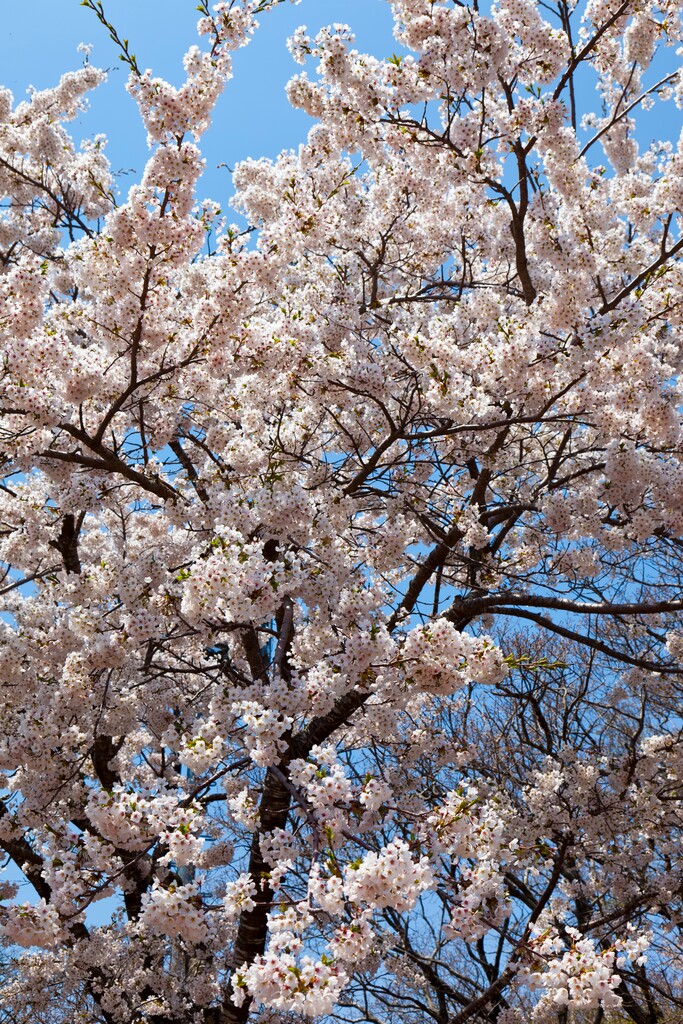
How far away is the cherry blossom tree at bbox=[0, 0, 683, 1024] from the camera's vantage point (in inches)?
182

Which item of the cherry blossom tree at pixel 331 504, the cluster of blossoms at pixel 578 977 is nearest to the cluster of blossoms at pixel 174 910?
the cherry blossom tree at pixel 331 504

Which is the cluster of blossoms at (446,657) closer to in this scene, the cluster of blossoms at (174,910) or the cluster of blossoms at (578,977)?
the cluster of blossoms at (578,977)

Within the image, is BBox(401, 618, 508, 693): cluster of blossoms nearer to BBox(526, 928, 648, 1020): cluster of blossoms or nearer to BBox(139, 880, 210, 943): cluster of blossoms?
BBox(526, 928, 648, 1020): cluster of blossoms

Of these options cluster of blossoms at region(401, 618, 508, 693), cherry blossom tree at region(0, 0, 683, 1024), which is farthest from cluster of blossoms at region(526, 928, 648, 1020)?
cluster of blossoms at region(401, 618, 508, 693)

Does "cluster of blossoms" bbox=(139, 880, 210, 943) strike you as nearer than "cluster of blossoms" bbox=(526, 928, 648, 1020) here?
No

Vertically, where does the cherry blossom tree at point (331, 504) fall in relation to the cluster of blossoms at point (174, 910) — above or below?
above

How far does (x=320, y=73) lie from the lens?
6676mm

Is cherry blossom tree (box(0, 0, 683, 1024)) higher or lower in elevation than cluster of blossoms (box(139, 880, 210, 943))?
higher

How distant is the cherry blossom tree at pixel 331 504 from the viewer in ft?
15.1

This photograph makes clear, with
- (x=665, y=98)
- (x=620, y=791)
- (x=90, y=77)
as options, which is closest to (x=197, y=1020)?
(x=620, y=791)

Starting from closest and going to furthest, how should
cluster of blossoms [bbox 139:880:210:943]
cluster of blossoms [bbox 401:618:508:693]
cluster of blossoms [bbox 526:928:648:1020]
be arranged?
cluster of blossoms [bbox 526:928:648:1020]
cluster of blossoms [bbox 139:880:210:943]
cluster of blossoms [bbox 401:618:508:693]

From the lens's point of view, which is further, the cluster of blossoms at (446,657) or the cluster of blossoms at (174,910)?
the cluster of blossoms at (446,657)

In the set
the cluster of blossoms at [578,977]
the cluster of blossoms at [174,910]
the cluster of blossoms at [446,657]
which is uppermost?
the cluster of blossoms at [446,657]

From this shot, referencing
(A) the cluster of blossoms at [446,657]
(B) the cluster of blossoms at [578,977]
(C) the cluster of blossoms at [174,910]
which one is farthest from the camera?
(A) the cluster of blossoms at [446,657]
